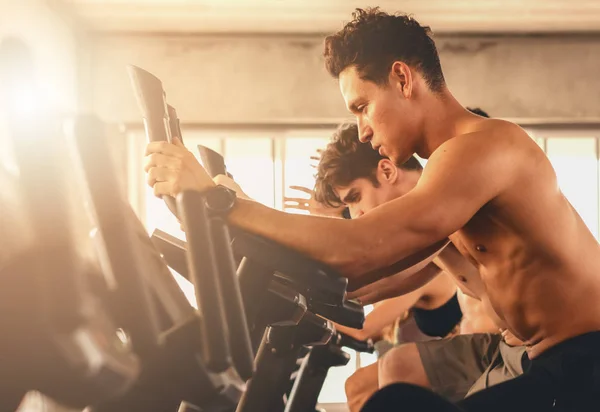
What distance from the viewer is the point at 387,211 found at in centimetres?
127

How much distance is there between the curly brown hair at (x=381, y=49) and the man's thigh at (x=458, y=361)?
1.06 m

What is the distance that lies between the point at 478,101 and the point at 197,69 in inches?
76.5

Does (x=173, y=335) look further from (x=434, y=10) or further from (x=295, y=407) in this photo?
(x=434, y=10)

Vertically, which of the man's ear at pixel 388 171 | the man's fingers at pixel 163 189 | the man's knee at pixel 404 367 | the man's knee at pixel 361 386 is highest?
the man's fingers at pixel 163 189

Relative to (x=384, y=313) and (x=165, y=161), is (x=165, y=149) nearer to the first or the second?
(x=165, y=161)

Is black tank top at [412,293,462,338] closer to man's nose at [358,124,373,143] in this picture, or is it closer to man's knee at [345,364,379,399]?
man's knee at [345,364,379,399]

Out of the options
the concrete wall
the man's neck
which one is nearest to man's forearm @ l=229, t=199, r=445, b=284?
the man's neck

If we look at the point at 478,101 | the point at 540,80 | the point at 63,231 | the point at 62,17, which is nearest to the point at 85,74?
the point at 62,17

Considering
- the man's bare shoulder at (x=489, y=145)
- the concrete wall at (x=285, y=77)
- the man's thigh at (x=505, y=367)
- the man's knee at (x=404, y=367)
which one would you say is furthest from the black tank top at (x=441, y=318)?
the concrete wall at (x=285, y=77)

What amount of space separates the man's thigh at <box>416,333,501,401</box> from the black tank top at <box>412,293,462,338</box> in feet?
1.90

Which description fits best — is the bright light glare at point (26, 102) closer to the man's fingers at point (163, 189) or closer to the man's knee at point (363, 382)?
the man's fingers at point (163, 189)

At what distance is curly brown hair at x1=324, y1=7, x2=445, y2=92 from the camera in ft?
5.30

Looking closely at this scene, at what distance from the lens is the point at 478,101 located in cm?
499

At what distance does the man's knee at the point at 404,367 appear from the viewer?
2.38 metres
